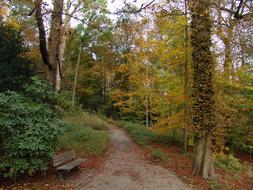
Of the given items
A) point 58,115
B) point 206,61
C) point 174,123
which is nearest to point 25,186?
point 58,115

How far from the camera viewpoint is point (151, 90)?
1435cm

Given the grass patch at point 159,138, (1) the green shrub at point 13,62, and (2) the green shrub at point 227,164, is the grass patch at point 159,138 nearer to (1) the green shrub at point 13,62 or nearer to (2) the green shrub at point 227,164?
(2) the green shrub at point 227,164

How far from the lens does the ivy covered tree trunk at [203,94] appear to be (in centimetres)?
877

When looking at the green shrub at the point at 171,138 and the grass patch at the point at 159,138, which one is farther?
the green shrub at the point at 171,138

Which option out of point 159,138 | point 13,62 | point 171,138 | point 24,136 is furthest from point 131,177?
point 171,138

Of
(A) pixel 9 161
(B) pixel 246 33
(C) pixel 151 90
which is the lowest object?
(A) pixel 9 161

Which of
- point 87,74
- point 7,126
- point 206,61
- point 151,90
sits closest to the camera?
point 7,126

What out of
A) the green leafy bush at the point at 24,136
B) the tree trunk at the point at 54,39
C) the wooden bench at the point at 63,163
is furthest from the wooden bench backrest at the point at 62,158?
the tree trunk at the point at 54,39

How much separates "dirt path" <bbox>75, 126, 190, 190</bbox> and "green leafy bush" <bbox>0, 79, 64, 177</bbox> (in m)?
1.39

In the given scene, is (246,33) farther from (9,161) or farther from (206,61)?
(9,161)

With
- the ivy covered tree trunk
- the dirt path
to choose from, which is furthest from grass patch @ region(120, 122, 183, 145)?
the ivy covered tree trunk

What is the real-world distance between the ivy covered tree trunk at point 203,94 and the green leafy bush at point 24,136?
176 inches

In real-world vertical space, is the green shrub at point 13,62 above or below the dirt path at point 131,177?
above

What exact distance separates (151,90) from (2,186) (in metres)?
9.23
